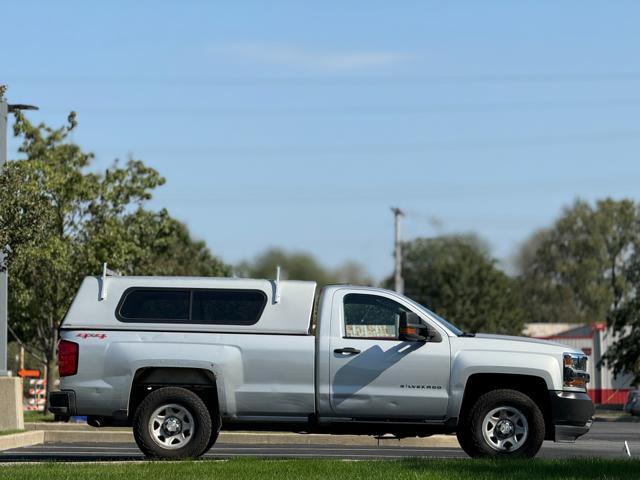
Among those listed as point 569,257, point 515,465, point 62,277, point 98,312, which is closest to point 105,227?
point 62,277

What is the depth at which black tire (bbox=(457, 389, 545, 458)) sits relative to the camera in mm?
14680

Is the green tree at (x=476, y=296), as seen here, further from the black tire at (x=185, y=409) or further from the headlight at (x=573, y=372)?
the black tire at (x=185, y=409)

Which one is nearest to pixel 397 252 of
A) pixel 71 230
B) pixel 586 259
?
pixel 71 230

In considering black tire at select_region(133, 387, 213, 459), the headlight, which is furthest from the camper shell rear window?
the headlight

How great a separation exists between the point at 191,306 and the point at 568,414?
454cm

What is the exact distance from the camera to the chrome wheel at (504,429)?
1476 cm

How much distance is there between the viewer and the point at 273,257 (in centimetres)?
5584

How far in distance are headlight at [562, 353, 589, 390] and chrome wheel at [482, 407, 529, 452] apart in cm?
68

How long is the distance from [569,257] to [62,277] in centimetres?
7679

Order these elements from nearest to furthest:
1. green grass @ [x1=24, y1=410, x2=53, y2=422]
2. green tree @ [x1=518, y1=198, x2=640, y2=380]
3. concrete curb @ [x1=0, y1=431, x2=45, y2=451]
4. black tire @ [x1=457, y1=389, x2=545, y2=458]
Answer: black tire @ [x1=457, y1=389, x2=545, y2=458] → concrete curb @ [x1=0, y1=431, x2=45, y2=451] → green grass @ [x1=24, y1=410, x2=53, y2=422] → green tree @ [x1=518, y1=198, x2=640, y2=380]

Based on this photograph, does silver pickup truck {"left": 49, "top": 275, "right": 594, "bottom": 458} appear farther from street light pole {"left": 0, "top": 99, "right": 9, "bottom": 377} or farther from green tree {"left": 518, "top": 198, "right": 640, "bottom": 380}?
green tree {"left": 518, "top": 198, "right": 640, "bottom": 380}

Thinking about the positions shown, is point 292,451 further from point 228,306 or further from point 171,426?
point 228,306

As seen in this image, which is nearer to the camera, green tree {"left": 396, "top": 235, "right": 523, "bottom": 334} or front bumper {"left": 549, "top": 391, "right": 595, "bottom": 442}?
front bumper {"left": 549, "top": 391, "right": 595, "bottom": 442}

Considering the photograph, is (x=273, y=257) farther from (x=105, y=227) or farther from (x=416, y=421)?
(x=416, y=421)
